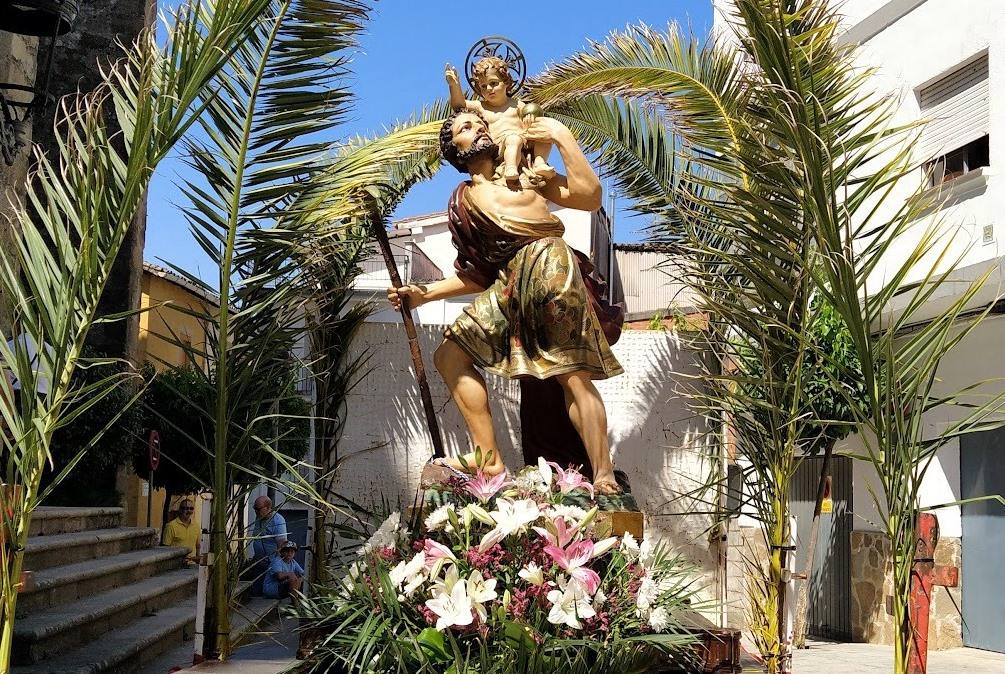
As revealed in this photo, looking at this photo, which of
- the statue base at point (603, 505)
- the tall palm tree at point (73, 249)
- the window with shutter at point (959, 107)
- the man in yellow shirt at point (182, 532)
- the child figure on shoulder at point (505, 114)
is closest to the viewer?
the tall palm tree at point (73, 249)

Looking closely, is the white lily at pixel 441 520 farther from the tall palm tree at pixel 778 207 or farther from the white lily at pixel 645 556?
the tall palm tree at pixel 778 207

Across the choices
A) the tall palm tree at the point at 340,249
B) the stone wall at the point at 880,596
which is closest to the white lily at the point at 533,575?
the tall palm tree at the point at 340,249

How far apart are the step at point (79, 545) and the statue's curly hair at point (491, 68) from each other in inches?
128

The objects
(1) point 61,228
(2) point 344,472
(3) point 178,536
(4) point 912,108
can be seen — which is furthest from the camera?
(3) point 178,536

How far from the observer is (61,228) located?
147 inches

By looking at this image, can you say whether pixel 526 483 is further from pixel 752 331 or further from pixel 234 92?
pixel 234 92

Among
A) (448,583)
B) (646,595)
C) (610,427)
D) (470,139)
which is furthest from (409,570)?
(610,427)

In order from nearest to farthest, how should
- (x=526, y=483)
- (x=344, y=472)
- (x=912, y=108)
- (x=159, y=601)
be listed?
1. (x=526, y=483)
2. (x=344, y=472)
3. (x=159, y=601)
4. (x=912, y=108)

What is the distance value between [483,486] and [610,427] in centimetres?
278

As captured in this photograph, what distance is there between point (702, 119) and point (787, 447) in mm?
1953

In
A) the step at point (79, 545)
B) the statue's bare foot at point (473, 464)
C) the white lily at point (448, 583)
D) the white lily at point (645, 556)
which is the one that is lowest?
the step at point (79, 545)

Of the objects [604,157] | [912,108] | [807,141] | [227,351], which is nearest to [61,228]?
[227,351]

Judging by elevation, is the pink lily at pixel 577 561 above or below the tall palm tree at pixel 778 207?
below

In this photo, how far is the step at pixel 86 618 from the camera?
5.12m
